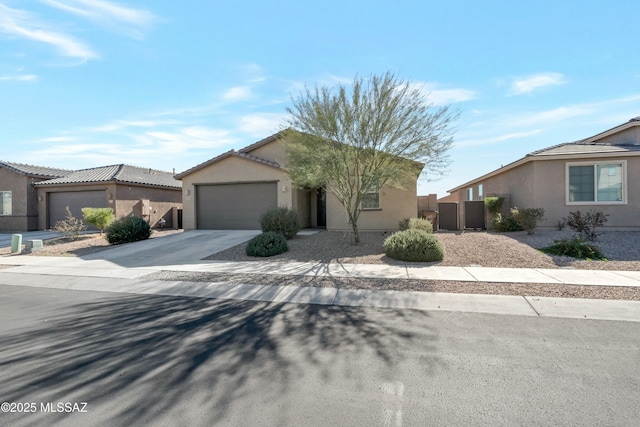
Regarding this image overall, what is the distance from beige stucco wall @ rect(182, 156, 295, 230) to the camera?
57.4 feet

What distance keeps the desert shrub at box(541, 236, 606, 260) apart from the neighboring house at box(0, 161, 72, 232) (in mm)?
29106

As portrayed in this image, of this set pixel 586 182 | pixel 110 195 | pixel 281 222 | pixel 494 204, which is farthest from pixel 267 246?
pixel 110 195

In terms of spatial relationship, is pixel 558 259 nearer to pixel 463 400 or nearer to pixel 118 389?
pixel 463 400

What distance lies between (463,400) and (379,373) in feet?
2.94

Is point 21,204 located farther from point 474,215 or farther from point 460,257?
point 474,215

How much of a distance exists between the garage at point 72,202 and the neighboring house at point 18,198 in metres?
1.05

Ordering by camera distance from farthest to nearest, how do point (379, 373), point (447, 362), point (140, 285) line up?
point (140, 285) → point (447, 362) → point (379, 373)

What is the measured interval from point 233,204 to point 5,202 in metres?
17.7

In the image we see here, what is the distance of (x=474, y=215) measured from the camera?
56.2ft

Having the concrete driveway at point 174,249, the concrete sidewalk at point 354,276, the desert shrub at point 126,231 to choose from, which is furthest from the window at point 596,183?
the desert shrub at point 126,231

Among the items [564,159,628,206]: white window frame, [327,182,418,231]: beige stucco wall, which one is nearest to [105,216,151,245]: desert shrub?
[327,182,418,231]: beige stucco wall

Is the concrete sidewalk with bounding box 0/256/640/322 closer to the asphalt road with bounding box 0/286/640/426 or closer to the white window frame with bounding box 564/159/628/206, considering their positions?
the asphalt road with bounding box 0/286/640/426

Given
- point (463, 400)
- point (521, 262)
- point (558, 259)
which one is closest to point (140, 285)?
point (463, 400)

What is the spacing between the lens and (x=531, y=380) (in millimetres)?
3652
